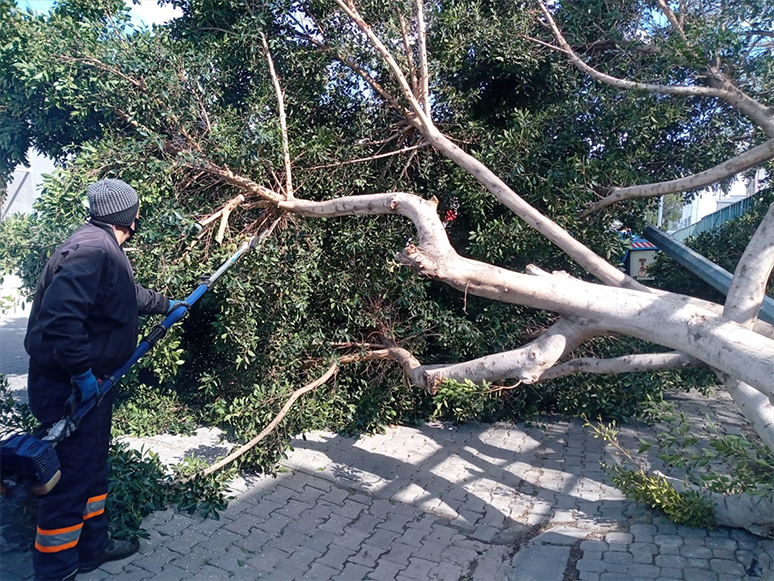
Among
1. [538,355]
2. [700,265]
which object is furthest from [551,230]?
[700,265]

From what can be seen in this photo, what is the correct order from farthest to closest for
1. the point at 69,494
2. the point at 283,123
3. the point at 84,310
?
1. the point at 283,123
2. the point at 69,494
3. the point at 84,310

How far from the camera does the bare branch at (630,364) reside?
4.52 m

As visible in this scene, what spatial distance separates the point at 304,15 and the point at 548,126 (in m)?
2.72

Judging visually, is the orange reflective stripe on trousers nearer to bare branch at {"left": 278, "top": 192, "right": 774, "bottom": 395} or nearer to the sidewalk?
the sidewalk

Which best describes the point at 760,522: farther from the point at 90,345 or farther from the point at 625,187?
the point at 90,345

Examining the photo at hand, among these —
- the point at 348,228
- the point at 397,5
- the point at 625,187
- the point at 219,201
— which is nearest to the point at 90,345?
the point at 219,201

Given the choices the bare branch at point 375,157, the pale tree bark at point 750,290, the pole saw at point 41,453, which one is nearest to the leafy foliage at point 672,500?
the pale tree bark at point 750,290

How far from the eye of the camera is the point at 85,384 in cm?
308

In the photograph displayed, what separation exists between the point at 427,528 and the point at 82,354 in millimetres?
2871

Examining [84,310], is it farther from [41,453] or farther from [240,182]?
[240,182]

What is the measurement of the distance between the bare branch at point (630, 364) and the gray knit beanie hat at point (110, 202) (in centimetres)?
304

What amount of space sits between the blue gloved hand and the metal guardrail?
4646 mm

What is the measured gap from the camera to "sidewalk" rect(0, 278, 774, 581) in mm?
3781

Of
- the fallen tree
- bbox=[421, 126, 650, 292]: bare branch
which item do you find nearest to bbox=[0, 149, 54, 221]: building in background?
the fallen tree
